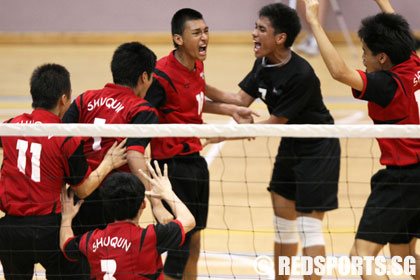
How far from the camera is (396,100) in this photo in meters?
4.30

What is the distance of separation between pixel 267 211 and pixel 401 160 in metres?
2.78

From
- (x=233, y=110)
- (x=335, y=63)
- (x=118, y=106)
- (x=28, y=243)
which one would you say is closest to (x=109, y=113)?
(x=118, y=106)

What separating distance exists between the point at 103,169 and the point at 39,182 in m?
A: 0.40

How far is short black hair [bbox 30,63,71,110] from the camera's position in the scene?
4.30 metres

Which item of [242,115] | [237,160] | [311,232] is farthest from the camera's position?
[237,160]

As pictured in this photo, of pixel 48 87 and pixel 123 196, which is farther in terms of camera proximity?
pixel 48 87

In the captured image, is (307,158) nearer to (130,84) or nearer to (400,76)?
(400,76)

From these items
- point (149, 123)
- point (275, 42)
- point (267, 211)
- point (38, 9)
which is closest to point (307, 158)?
point (275, 42)

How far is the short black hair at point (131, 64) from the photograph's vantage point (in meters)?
4.50

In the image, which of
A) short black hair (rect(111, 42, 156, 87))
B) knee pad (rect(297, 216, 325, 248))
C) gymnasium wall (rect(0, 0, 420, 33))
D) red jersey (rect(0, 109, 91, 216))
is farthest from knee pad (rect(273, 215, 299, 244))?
gymnasium wall (rect(0, 0, 420, 33))

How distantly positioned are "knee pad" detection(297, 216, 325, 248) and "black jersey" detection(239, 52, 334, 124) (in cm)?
76

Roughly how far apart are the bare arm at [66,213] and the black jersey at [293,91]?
5.53 feet

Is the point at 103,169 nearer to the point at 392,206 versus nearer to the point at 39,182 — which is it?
the point at 39,182

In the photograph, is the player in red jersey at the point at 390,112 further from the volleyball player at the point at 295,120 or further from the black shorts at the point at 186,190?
the black shorts at the point at 186,190
